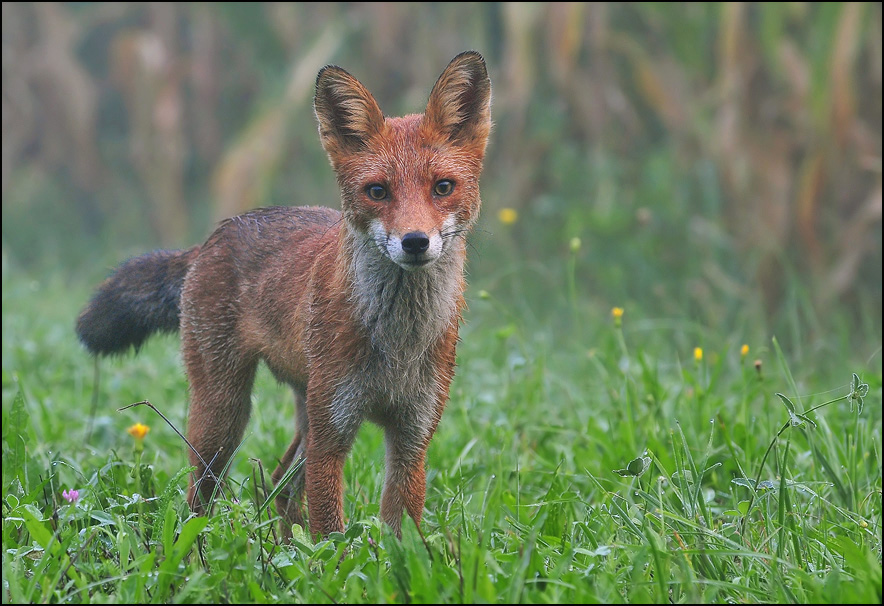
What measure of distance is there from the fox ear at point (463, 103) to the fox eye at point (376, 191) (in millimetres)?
316

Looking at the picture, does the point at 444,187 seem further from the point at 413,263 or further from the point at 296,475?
the point at 296,475

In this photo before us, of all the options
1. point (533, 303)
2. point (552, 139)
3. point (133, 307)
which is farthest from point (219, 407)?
point (552, 139)

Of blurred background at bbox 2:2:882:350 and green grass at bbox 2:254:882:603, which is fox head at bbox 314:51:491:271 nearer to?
green grass at bbox 2:254:882:603

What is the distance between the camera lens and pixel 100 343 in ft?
15.3

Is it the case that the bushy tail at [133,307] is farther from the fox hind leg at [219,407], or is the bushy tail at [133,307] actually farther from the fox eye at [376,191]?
the fox eye at [376,191]

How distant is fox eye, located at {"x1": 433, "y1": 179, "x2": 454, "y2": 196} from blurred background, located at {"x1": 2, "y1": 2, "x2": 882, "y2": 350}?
1.66 m

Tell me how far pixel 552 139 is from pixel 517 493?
5.12 m

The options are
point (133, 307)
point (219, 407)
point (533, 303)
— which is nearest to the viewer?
point (219, 407)

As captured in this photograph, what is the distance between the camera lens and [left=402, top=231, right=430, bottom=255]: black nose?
3.23 m

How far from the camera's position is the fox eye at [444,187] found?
11.4 ft

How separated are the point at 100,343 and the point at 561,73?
4703 millimetres

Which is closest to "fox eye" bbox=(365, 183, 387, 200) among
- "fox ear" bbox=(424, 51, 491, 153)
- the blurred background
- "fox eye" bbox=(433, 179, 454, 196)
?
"fox eye" bbox=(433, 179, 454, 196)

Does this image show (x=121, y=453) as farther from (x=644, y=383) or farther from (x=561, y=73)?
(x=561, y=73)

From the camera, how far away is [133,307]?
4.64 metres
